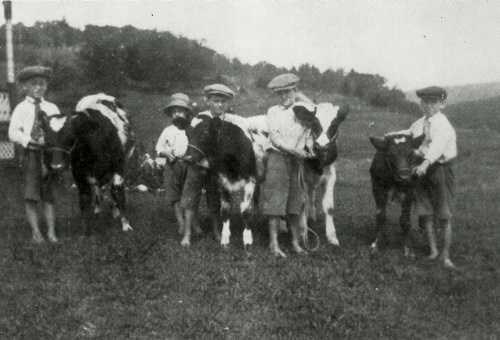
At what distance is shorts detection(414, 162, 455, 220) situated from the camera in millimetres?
7574

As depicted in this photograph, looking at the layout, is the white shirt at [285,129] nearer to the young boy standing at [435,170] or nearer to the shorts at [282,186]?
the shorts at [282,186]

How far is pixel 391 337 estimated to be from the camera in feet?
17.7

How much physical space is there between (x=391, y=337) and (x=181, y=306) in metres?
2.26

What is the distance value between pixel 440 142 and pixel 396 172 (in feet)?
2.47

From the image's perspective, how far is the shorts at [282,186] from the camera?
304 inches

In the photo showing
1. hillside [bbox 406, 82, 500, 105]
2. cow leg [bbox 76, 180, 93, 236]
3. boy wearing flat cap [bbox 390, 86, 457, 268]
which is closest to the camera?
boy wearing flat cap [bbox 390, 86, 457, 268]

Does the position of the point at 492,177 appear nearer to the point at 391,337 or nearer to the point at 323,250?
the point at 323,250

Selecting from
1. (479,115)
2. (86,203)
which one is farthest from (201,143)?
(479,115)

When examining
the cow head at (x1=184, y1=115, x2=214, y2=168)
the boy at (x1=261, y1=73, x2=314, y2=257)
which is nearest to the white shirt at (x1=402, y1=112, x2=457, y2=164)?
the boy at (x1=261, y1=73, x2=314, y2=257)

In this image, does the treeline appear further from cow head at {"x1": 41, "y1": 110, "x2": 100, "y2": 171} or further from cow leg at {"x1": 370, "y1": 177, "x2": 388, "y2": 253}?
cow leg at {"x1": 370, "y1": 177, "x2": 388, "y2": 253}

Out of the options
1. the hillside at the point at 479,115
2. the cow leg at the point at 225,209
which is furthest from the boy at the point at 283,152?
the hillside at the point at 479,115

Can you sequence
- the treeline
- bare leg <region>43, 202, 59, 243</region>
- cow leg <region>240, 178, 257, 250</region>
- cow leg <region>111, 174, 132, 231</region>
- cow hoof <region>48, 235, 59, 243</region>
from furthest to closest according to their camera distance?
the treeline < cow leg <region>111, 174, 132, 231</region> < bare leg <region>43, 202, 59, 243</region> < cow hoof <region>48, 235, 59, 243</region> < cow leg <region>240, 178, 257, 250</region>

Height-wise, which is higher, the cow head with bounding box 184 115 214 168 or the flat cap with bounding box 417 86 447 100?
the flat cap with bounding box 417 86 447 100

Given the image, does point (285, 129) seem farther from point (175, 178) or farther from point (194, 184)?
point (175, 178)
